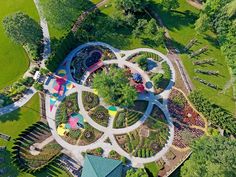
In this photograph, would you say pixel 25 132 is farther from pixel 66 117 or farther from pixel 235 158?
pixel 235 158

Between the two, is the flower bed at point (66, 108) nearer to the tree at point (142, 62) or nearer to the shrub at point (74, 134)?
the shrub at point (74, 134)

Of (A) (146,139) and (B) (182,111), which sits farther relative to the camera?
(B) (182,111)

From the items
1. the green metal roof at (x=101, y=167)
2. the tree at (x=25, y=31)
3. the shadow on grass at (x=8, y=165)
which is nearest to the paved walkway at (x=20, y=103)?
the tree at (x=25, y=31)

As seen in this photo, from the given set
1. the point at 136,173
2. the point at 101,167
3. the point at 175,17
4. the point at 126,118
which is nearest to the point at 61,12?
the point at 175,17

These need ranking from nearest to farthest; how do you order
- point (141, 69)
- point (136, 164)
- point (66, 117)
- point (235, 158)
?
point (235, 158), point (136, 164), point (66, 117), point (141, 69)

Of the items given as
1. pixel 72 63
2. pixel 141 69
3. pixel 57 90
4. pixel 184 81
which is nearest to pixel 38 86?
pixel 57 90

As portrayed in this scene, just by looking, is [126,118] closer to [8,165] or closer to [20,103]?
[20,103]
